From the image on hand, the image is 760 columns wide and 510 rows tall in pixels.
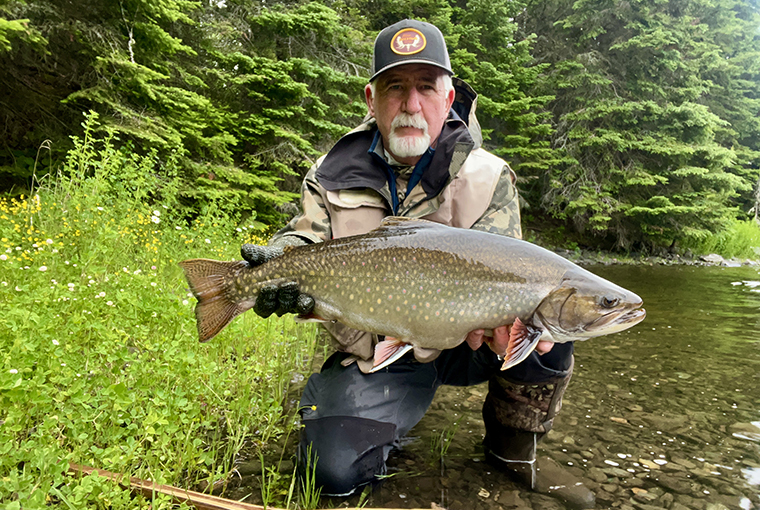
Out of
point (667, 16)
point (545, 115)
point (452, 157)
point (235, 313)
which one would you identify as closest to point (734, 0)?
point (667, 16)

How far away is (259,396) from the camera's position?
3254 millimetres

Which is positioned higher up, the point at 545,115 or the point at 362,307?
the point at 545,115

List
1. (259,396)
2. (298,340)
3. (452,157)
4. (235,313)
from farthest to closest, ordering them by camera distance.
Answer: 1. (298,340)
2. (259,396)
3. (452,157)
4. (235,313)

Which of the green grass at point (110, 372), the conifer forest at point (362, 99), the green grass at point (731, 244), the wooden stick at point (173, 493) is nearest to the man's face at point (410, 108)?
the green grass at point (110, 372)

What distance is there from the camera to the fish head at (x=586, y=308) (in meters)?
2.21

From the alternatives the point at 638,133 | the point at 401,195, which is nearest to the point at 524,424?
the point at 401,195

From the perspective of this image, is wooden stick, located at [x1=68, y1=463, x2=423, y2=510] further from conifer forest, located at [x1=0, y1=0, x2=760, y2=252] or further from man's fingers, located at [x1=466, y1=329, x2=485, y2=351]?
conifer forest, located at [x1=0, y1=0, x2=760, y2=252]

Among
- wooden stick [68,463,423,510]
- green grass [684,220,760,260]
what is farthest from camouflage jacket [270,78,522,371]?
green grass [684,220,760,260]

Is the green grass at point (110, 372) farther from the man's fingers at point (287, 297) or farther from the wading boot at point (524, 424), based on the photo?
the wading boot at point (524, 424)

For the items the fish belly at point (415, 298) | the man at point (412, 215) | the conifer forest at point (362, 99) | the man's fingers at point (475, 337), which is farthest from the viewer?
the conifer forest at point (362, 99)

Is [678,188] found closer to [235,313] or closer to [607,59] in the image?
[607,59]

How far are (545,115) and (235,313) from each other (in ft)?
61.8

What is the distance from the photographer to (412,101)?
9.86 ft

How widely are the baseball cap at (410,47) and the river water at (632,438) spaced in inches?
98.7
